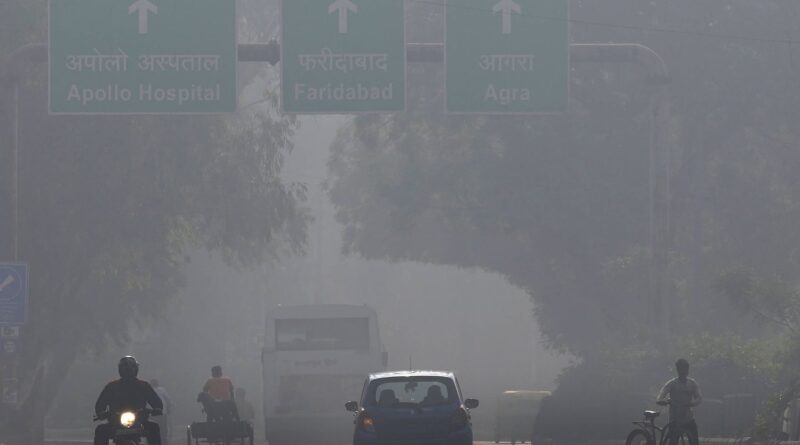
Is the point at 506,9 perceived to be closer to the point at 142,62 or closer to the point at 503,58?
the point at 503,58

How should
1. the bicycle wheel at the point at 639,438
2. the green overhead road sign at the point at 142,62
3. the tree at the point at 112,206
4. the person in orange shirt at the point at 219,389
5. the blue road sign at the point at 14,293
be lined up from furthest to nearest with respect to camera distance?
the tree at the point at 112,206
the person in orange shirt at the point at 219,389
the blue road sign at the point at 14,293
the green overhead road sign at the point at 142,62
the bicycle wheel at the point at 639,438

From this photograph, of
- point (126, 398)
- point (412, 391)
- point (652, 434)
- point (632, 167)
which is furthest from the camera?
point (632, 167)

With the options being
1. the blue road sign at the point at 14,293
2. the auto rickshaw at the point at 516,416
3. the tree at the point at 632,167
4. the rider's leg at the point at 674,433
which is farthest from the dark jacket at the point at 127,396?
the tree at the point at 632,167

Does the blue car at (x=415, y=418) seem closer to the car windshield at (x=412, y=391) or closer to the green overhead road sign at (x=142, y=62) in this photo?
the car windshield at (x=412, y=391)

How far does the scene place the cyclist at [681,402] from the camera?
17609mm

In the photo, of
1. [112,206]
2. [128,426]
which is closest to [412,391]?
[128,426]

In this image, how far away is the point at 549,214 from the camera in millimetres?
41469

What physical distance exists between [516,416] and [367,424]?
17.6m

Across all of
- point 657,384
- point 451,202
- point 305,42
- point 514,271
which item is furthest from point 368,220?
point 305,42

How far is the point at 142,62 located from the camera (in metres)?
21.8

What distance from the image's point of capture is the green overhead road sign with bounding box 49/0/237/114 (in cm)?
2172

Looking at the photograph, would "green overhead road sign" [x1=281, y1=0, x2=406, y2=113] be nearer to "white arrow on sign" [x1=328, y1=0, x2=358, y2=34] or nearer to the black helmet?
"white arrow on sign" [x1=328, y1=0, x2=358, y2=34]

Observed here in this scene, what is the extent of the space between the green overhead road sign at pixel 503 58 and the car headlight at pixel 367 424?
17.7ft

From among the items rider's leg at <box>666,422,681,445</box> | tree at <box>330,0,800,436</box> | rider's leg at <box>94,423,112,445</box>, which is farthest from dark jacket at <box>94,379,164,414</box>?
tree at <box>330,0,800,436</box>
